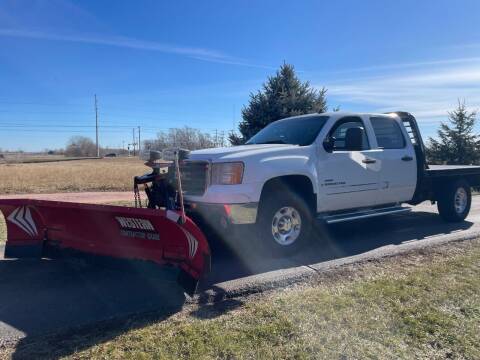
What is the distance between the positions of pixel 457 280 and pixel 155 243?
350cm

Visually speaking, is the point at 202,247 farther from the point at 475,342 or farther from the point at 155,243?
the point at 475,342

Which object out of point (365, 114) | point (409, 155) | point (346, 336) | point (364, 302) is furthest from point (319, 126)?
point (346, 336)

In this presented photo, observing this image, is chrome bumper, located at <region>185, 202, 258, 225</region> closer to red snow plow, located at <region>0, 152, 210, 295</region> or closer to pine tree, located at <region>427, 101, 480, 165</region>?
red snow plow, located at <region>0, 152, 210, 295</region>

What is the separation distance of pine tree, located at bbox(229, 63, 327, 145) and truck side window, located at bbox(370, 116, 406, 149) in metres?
9.90

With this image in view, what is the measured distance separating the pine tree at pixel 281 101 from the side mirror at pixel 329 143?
11.2 metres

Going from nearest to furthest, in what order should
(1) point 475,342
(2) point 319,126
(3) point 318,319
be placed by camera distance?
(1) point 475,342 < (3) point 318,319 < (2) point 319,126

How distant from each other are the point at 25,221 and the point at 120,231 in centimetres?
154

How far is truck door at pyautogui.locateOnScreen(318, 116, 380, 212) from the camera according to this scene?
6203mm

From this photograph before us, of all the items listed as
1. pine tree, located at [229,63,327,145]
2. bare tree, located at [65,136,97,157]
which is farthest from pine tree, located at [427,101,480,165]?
bare tree, located at [65,136,97,157]

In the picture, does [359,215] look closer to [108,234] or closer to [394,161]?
[394,161]

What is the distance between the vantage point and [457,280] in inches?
185

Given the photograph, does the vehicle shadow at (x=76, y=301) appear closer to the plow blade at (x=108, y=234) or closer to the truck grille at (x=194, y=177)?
the plow blade at (x=108, y=234)

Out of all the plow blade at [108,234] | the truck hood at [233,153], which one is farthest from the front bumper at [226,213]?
the plow blade at [108,234]

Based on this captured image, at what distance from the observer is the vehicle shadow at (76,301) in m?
3.47
